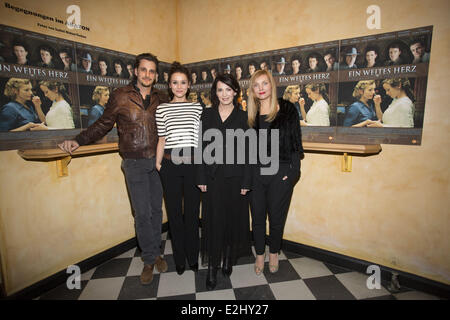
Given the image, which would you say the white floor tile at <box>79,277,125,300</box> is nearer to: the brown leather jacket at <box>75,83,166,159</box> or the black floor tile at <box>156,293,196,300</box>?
the black floor tile at <box>156,293,196,300</box>

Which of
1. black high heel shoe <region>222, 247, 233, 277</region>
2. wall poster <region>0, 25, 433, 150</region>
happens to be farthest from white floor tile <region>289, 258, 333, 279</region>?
wall poster <region>0, 25, 433, 150</region>

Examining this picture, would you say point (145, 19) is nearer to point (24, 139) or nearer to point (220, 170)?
point (24, 139)

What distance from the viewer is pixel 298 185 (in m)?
2.42

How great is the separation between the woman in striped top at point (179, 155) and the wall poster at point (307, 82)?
0.74m

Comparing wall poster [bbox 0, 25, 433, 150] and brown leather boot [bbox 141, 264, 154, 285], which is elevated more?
wall poster [bbox 0, 25, 433, 150]

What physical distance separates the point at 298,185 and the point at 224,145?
1017mm

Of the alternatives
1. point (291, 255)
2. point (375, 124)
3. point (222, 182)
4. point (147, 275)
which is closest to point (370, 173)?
point (375, 124)

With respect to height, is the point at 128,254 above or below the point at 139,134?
below

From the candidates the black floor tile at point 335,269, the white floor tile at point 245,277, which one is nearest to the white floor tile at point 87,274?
the white floor tile at point 245,277

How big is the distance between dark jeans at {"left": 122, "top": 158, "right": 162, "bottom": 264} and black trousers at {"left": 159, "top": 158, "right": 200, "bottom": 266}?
174 millimetres

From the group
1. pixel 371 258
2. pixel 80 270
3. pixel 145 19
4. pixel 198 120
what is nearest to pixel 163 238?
pixel 80 270

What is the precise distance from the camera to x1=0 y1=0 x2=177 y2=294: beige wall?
1708mm

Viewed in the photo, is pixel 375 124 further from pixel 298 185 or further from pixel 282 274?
pixel 282 274
